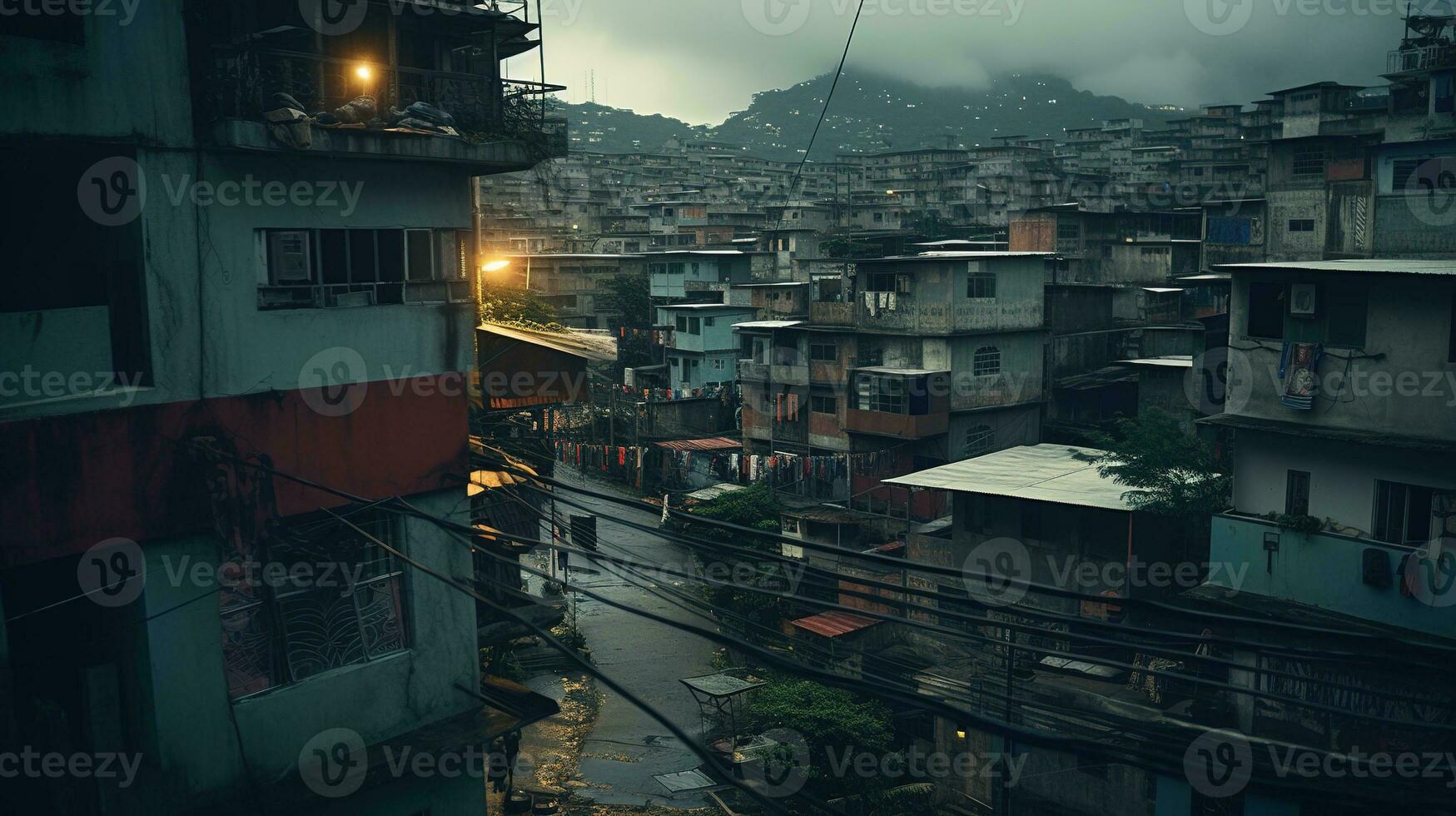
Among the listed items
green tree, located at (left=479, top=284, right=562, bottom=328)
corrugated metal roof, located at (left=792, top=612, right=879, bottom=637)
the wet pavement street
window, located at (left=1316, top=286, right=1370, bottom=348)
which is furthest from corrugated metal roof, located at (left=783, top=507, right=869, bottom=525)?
window, located at (left=1316, top=286, right=1370, bottom=348)

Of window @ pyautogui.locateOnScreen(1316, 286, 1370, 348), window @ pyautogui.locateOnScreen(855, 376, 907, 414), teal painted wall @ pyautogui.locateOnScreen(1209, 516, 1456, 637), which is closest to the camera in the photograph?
teal painted wall @ pyautogui.locateOnScreen(1209, 516, 1456, 637)

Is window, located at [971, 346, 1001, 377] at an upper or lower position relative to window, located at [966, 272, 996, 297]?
lower

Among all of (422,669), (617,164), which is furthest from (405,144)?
(617,164)

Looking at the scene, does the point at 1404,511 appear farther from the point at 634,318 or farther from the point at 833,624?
the point at 634,318

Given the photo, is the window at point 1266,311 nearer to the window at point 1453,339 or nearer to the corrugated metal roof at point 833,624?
the window at point 1453,339

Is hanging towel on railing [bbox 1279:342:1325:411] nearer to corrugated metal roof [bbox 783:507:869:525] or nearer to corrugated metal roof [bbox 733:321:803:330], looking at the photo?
corrugated metal roof [bbox 783:507:869:525]

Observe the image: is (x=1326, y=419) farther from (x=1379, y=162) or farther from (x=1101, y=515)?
(x=1379, y=162)

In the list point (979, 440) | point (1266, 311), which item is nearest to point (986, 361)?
point (979, 440)
